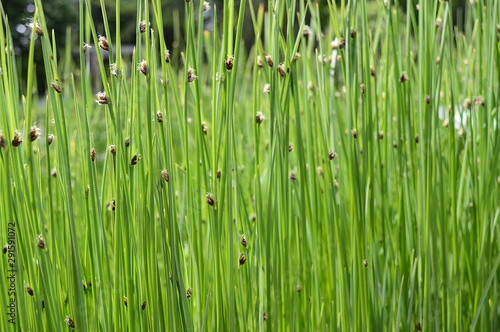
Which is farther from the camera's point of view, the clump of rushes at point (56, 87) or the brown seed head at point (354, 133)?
the brown seed head at point (354, 133)

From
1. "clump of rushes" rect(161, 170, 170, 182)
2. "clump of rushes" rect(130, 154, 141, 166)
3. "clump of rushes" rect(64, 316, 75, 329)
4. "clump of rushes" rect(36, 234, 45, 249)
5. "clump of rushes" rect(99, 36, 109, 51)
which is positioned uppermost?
"clump of rushes" rect(99, 36, 109, 51)

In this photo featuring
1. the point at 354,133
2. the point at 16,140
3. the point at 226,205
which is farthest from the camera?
the point at 354,133

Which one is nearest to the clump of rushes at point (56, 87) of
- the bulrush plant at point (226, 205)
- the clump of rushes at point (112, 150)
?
the bulrush plant at point (226, 205)

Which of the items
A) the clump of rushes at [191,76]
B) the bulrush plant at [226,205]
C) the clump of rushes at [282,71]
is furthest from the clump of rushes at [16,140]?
the clump of rushes at [282,71]

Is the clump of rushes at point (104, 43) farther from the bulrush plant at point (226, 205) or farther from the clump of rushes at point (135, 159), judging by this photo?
the clump of rushes at point (135, 159)

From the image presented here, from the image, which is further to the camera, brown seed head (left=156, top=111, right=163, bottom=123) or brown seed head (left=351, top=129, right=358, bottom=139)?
brown seed head (left=351, top=129, right=358, bottom=139)

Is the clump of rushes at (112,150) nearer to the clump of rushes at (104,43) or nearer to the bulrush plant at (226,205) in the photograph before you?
the bulrush plant at (226,205)

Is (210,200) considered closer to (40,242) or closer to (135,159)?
(135,159)

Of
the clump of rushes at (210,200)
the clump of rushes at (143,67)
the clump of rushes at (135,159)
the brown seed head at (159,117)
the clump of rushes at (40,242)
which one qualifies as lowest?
the clump of rushes at (40,242)

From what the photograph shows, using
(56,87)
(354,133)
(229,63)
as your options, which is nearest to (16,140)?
(56,87)

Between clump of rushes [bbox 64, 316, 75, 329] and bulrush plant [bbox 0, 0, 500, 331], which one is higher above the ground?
bulrush plant [bbox 0, 0, 500, 331]

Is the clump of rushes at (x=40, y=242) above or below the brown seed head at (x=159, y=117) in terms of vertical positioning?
below

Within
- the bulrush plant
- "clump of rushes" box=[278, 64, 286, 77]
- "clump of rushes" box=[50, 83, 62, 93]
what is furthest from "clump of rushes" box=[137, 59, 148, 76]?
"clump of rushes" box=[278, 64, 286, 77]

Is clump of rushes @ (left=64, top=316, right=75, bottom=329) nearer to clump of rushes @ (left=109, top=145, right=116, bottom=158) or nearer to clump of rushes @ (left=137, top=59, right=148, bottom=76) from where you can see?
clump of rushes @ (left=109, top=145, right=116, bottom=158)
